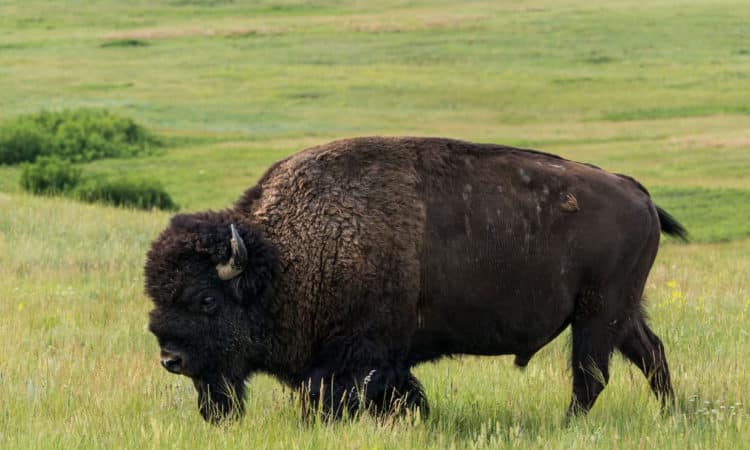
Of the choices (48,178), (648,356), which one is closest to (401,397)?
(648,356)

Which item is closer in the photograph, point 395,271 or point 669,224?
point 395,271

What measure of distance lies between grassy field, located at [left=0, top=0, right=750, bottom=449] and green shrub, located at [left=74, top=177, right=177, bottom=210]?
161 centimetres

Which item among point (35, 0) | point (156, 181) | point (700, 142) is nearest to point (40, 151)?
point (156, 181)

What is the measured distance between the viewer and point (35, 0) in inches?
3346

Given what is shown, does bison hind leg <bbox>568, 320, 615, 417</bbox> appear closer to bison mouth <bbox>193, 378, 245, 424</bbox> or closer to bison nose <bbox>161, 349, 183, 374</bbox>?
bison mouth <bbox>193, 378, 245, 424</bbox>

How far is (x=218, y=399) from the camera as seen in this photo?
638cm

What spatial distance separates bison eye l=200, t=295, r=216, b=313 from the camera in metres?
6.34

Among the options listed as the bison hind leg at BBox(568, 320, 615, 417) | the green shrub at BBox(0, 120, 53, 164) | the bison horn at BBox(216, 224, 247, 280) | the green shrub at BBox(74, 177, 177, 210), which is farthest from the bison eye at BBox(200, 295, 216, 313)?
the green shrub at BBox(0, 120, 53, 164)

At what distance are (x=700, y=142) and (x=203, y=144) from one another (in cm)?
1421

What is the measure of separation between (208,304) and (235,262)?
273 mm

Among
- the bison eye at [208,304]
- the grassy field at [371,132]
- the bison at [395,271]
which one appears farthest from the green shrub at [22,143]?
the bison eye at [208,304]

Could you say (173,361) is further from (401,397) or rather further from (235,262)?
(401,397)

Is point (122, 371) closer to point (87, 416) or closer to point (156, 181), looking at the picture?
point (87, 416)

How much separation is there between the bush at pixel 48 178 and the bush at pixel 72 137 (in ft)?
27.0
